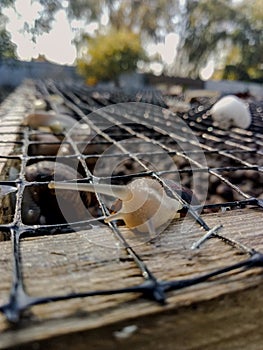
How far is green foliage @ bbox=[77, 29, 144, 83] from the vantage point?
14.1m

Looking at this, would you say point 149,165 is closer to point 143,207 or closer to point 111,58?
point 143,207

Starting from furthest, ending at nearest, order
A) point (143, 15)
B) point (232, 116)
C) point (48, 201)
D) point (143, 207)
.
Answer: point (143, 15), point (232, 116), point (48, 201), point (143, 207)

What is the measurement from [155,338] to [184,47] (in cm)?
2417

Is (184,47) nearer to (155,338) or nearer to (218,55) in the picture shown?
(218,55)

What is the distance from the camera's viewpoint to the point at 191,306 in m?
0.44

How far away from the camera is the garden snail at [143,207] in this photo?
658mm

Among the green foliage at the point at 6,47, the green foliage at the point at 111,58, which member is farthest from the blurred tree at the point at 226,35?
the green foliage at the point at 6,47

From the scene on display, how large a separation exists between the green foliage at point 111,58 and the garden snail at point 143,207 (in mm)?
13154


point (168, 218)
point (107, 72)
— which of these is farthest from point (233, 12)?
point (168, 218)

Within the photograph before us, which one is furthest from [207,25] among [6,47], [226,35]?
[6,47]

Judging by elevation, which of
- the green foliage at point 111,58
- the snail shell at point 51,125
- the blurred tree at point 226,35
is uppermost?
the blurred tree at point 226,35

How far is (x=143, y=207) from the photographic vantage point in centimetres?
67

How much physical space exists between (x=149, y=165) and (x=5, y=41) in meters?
1.85

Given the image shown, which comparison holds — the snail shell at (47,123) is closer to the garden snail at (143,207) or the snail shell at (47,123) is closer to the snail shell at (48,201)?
the snail shell at (48,201)
